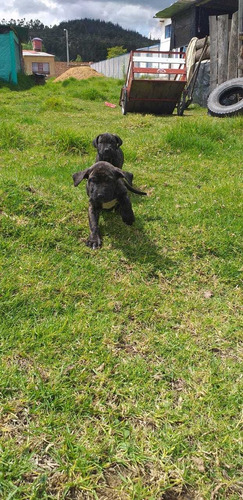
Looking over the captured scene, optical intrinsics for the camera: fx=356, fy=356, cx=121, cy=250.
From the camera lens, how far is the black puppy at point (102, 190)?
3684mm

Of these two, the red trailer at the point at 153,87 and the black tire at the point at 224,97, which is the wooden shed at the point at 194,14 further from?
the black tire at the point at 224,97

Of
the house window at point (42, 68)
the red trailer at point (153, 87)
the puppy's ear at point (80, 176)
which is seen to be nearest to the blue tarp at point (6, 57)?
the red trailer at point (153, 87)

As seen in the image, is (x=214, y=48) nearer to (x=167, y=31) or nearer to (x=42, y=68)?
(x=167, y=31)

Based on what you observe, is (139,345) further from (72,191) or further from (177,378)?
(72,191)

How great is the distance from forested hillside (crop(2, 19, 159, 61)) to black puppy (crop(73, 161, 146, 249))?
265ft

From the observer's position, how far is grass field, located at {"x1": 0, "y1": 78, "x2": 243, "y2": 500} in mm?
1763

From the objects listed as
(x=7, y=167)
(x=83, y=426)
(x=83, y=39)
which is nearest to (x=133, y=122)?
(x=7, y=167)

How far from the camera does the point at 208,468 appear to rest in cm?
179

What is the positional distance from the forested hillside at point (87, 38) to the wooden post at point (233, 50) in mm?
71322

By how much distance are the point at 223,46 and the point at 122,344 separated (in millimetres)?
12094

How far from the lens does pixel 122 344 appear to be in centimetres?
261

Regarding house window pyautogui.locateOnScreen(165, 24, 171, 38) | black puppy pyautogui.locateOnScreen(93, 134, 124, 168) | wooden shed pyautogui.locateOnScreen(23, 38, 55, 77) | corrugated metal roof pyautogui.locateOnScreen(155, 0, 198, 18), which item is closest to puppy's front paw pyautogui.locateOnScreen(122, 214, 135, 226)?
black puppy pyautogui.locateOnScreen(93, 134, 124, 168)

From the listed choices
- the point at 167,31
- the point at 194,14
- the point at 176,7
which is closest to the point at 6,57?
the point at 194,14

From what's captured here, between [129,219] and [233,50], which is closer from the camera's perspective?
[129,219]
